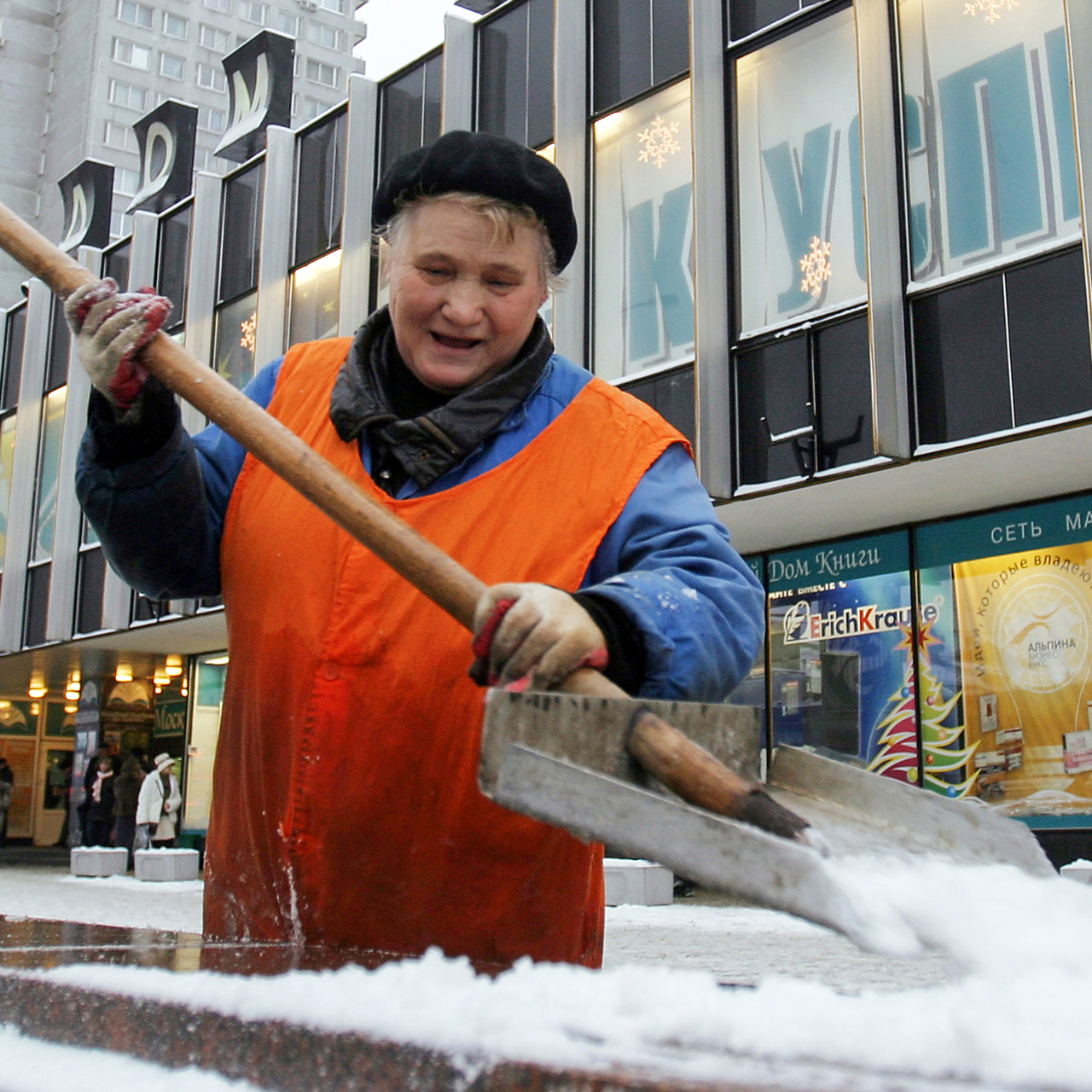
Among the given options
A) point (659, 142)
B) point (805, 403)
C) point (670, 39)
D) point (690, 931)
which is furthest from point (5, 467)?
point (690, 931)

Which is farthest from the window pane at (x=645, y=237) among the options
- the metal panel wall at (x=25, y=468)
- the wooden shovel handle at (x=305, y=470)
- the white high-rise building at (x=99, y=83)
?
the white high-rise building at (x=99, y=83)

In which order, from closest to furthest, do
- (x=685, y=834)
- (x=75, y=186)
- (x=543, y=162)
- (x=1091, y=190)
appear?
(x=685, y=834), (x=543, y=162), (x=1091, y=190), (x=75, y=186)

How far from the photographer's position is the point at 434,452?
6.57 ft

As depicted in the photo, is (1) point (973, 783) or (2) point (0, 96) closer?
(1) point (973, 783)

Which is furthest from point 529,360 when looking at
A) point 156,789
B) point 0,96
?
point 0,96

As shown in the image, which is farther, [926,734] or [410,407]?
[926,734]

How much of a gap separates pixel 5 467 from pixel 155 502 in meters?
20.9

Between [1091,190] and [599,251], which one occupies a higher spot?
[599,251]

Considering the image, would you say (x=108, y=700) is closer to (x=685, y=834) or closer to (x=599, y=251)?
(x=599, y=251)

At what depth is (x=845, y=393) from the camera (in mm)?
9508

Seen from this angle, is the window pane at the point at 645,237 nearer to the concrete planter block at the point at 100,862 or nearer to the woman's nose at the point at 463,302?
the woman's nose at the point at 463,302

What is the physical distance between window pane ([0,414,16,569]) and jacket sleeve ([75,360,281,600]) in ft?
65.0

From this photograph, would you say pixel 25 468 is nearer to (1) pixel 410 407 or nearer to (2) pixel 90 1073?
(1) pixel 410 407

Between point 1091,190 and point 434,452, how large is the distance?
776 cm
